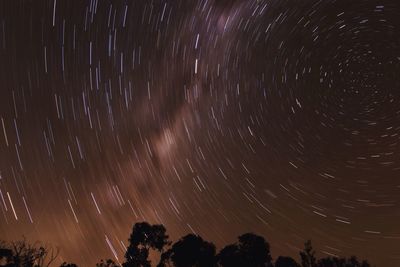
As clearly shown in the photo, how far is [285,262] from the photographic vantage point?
2794 centimetres

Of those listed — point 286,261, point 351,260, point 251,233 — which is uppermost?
point 251,233

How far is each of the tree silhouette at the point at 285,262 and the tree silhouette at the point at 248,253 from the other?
572 millimetres

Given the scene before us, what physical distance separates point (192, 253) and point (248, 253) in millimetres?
3451

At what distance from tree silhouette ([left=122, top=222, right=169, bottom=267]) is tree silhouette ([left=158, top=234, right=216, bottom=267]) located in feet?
3.58

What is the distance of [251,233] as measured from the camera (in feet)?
92.7

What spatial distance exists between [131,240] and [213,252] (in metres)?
5.49

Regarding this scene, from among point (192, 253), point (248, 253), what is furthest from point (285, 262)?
point (192, 253)

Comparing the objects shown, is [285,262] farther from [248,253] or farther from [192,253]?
[192,253]

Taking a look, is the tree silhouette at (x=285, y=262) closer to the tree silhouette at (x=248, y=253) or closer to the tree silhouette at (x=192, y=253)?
the tree silhouette at (x=248, y=253)

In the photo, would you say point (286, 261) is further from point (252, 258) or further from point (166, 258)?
point (166, 258)

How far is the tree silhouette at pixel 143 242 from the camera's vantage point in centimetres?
2834

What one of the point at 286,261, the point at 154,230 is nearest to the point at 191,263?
the point at 154,230

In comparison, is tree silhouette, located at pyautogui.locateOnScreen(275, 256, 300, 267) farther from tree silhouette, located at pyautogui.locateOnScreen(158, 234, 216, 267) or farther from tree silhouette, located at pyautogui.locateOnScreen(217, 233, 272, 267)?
tree silhouette, located at pyautogui.locateOnScreen(158, 234, 216, 267)

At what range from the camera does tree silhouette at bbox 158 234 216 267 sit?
2753 centimetres
